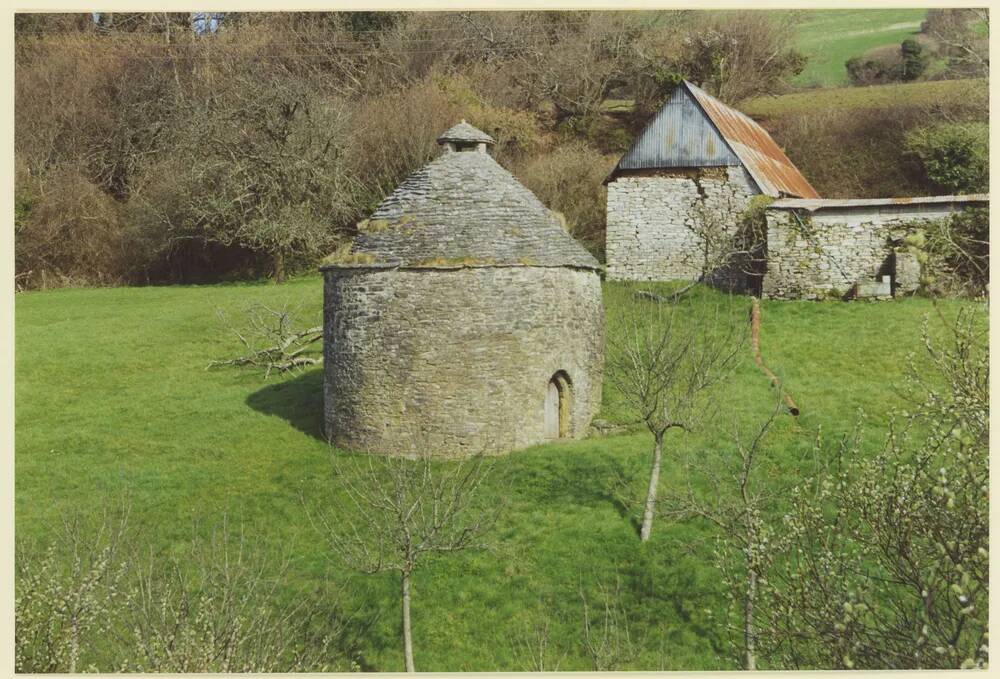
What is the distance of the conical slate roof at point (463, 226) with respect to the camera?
1545 centimetres

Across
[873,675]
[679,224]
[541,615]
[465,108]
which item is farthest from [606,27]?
[873,675]

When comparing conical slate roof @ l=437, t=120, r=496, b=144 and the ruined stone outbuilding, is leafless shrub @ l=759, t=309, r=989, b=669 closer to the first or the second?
conical slate roof @ l=437, t=120, r=496, b=144

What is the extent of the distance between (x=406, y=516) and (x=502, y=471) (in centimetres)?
491

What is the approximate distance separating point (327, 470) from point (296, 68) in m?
32.3

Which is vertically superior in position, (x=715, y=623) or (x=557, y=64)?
(x=557, y=64)

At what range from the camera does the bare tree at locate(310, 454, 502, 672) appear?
10.9 metres

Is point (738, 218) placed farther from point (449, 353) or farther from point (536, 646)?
point (536, 646)

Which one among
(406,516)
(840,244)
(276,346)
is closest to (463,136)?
(406,516)

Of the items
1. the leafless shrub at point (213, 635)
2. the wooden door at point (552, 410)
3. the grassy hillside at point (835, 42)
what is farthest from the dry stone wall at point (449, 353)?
the grassy hillside at point (835, 42)

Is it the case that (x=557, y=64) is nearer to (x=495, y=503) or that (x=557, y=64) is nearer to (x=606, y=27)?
(x=606, y=27)

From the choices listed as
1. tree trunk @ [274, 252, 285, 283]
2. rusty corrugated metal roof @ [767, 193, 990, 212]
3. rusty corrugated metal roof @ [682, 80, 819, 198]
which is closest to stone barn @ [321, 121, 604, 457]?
rusty corrugated metal roof @ [767, 193, 990, 212]

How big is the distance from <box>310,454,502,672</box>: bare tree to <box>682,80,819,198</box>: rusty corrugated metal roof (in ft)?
50.6

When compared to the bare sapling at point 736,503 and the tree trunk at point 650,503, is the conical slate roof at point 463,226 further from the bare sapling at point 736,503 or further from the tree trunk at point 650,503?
the bare sapling at point 736,503

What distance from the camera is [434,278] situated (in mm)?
15281
